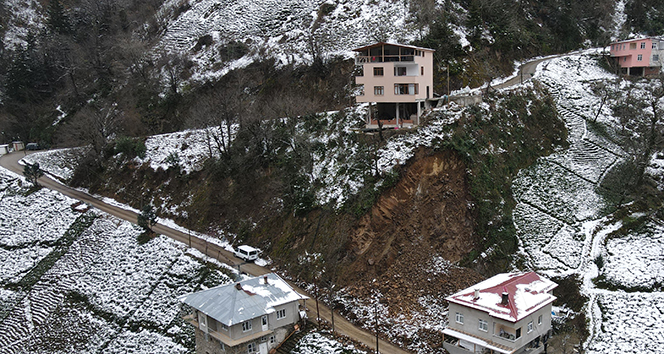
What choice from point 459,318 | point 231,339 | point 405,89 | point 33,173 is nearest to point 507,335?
point 459,318

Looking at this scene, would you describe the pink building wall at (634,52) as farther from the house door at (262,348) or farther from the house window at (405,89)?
the house door at (262,348)

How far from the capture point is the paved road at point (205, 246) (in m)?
26.8

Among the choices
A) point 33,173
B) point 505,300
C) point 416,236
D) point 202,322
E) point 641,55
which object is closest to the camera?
point 505,300

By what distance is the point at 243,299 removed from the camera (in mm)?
27062

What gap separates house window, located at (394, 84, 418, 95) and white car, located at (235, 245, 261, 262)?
47.4 ft

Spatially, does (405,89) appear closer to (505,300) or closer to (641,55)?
(505,300)

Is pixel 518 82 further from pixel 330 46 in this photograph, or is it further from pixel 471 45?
pixel 330 46

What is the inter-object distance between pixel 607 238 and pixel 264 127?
999 inches

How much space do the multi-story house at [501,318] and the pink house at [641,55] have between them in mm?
33681

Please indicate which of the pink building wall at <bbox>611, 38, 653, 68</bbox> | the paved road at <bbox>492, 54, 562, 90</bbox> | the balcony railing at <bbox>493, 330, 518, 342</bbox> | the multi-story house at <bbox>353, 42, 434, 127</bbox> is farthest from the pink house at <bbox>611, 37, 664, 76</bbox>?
the balcony railing at <bbox>493, 330, 518, 342</bbox>

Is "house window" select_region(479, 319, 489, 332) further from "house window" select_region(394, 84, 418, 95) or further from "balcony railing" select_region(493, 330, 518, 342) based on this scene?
"house window" select_region(394, 84, 418, 95)

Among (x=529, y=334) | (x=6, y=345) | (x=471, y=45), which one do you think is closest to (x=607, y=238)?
(x=529, y=334)

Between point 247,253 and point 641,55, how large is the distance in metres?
41.3

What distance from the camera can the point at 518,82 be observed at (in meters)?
44.3
